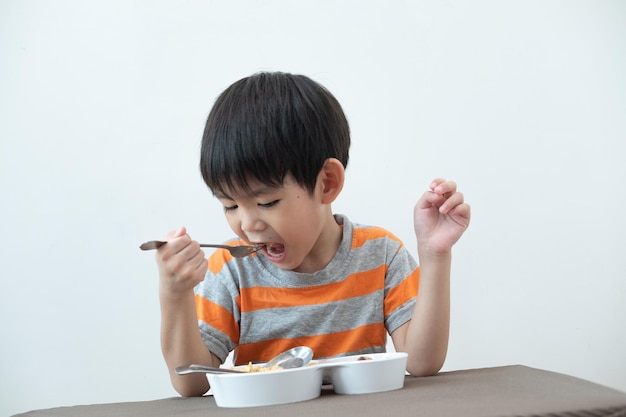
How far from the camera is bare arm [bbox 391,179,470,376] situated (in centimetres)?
97

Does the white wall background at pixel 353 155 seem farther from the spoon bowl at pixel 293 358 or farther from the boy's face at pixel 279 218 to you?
the spoon bowl at pixel 293 358

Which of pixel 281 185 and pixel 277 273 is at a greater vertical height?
pixel 281 185

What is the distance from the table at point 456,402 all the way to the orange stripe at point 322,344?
0.22 meters

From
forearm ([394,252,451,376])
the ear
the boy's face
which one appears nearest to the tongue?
the boy's face

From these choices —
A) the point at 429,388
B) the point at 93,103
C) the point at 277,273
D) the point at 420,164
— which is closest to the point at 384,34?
the point at 420,164

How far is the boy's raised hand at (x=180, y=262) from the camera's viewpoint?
88 cm

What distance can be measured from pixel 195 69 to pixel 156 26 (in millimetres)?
137

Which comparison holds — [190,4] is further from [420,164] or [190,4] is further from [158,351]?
[158,351]

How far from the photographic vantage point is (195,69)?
1.73m

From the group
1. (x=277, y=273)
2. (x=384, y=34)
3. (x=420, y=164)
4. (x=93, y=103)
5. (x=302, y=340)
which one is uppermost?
(x=384, y=34)

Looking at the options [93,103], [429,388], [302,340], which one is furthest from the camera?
[93,103]

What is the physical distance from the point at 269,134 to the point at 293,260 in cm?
19

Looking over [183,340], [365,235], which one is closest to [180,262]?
[183,340]

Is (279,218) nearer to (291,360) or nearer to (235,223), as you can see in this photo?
(235,223)
